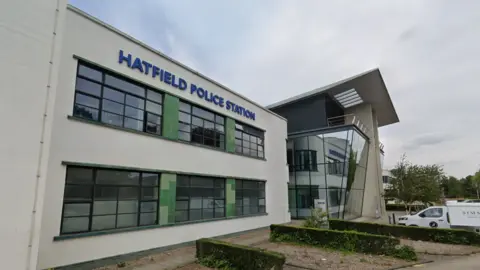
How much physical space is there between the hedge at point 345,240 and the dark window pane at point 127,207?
698 centimetres

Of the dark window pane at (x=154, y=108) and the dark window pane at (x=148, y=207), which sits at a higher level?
the dark window pane at (x=154, y=108)

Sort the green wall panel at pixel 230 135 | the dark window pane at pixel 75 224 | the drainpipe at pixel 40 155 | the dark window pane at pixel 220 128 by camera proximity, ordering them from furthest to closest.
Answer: the green wall panel at pixel 230 135 < the dark window pane at pixel 220 128 < the dark window pane at pixel 75 224 < the drainpipe at pixel 40 155

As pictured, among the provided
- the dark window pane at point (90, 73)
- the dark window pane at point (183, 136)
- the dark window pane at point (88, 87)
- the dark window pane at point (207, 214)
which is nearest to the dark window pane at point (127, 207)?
the dark window pane at point (183, 136)

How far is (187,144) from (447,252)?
11824 millimetres

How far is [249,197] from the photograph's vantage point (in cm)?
1872

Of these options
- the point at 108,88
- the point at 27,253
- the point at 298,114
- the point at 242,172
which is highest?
the point at 298,114

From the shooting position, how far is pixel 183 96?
14148 millimetres

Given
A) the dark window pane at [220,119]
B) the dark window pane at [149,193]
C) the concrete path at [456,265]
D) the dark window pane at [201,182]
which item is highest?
the dark window pane at [220,119]

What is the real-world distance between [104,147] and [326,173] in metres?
17.5

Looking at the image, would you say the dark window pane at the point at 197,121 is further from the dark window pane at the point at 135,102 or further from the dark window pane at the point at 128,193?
the dark window pane at the point at 128,193

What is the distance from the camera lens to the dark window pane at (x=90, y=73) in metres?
10.2

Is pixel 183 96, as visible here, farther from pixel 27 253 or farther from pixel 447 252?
pixel 447 252

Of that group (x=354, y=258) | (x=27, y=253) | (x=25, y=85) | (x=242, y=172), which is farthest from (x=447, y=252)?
(x=25, y=85)

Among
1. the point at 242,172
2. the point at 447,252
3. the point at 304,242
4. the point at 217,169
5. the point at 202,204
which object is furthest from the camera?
the point at 242,172
